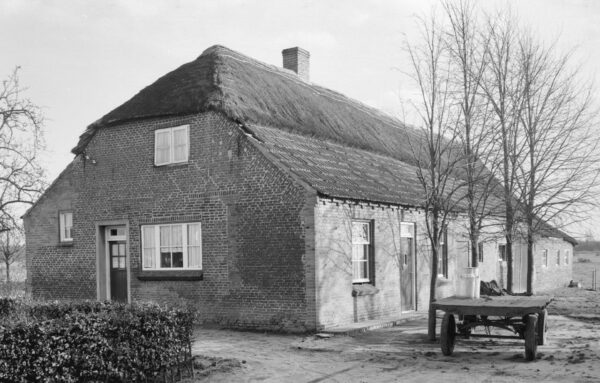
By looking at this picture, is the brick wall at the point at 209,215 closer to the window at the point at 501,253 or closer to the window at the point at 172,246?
the window at the point at 172,246

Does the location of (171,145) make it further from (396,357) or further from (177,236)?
(396,357)

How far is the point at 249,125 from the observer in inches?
609

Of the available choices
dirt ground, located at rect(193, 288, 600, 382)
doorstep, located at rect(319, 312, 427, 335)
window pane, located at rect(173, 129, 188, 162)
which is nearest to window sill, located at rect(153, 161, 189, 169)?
window pane, located at rect(173, 129, 188, 162)

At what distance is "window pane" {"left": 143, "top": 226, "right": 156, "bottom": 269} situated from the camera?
16406 millimetres

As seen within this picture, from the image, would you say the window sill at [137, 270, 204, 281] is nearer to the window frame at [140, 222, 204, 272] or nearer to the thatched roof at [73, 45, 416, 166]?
the window frame at [140, 222, 204, 272]

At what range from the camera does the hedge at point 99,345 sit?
752cm

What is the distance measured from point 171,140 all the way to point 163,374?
27.6 feet

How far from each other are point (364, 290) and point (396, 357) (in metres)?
4.33

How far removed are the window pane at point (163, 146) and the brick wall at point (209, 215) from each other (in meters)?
0.21

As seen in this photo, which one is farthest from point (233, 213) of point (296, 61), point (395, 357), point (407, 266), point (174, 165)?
point (296, 61)

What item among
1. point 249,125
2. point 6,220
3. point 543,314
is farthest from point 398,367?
point 6,220

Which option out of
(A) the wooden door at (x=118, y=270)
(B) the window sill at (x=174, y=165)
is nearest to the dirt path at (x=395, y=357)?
(A) the wooden door at (x=118, y=270)

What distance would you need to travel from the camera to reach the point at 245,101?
16.4 meters

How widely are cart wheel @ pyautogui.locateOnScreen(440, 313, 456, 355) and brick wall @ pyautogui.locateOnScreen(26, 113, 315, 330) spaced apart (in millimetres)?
3422
